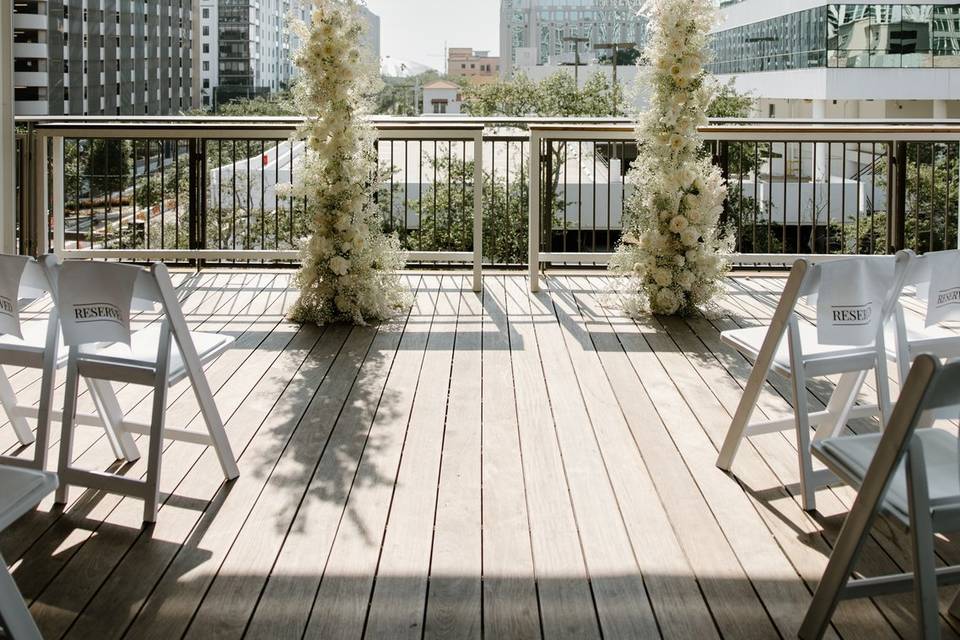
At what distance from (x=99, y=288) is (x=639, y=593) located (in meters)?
1.54

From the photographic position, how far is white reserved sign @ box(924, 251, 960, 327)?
2.70 meters

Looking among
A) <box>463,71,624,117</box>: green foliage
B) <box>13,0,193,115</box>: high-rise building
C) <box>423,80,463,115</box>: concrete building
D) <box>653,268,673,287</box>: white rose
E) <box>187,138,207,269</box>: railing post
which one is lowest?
<box>653,268,673,287</box>: white rose

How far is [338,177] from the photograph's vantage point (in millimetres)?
5242

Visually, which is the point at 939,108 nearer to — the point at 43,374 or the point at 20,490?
the point at 43,374

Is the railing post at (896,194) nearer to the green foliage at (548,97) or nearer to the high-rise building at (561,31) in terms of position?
the high-rise building at (561,31)

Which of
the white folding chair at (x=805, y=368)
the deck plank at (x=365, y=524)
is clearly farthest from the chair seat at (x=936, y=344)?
the deck plank at (x=365, y=524)

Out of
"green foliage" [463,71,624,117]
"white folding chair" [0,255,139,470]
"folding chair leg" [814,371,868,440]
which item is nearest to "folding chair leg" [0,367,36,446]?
"white folding chair" [0,255,139,470]

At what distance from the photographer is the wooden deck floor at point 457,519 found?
7.31ft

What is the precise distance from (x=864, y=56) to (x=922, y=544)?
28575 millimetres

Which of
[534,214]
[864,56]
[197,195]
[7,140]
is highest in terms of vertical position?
[864,56]

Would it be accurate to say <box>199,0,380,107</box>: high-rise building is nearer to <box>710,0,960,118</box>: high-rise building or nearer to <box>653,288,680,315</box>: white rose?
<box>653,288,680,315</box>: white rose

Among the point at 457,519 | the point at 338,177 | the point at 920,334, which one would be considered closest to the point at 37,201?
the point at 338,177

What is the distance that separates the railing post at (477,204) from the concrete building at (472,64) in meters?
10.9

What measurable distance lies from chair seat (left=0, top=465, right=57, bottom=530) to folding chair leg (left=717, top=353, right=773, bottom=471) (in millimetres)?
1936
